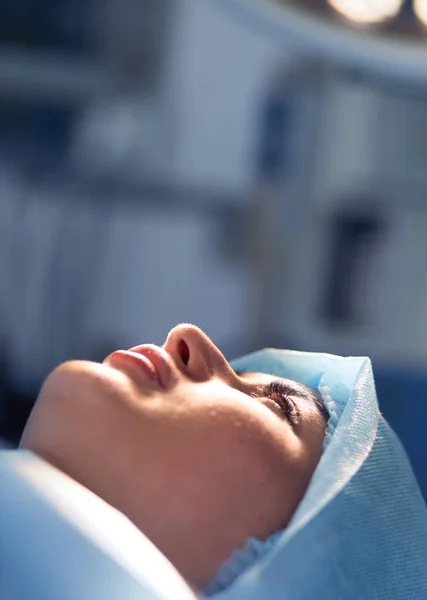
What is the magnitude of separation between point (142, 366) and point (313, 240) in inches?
60.4

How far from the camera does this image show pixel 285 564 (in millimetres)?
501

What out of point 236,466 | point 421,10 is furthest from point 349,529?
point 421,10

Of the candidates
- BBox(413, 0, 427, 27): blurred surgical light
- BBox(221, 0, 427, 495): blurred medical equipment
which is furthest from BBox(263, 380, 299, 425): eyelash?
BBox(221, 0, 427, 495): blurred medical equipment

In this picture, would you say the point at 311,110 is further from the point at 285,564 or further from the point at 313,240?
the point at 285,564

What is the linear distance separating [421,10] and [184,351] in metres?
1.04

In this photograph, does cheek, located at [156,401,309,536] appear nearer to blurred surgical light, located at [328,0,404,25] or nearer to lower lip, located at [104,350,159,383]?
lower lip, located at [104,350,159,383]

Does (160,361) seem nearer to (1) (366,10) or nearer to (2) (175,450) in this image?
(2) (175,450)

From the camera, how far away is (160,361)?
22.8 inches

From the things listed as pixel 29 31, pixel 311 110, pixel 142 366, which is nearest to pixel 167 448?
pixel 142 366

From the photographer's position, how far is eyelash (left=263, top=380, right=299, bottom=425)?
0.61 m

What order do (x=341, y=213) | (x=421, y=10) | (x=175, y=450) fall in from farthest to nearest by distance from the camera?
(x=341, y=213) → (x=421, y=10) → (x=175, y=450)

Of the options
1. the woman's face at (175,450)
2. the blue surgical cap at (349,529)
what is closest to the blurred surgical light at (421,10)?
the blue surgical cap at (349,529)

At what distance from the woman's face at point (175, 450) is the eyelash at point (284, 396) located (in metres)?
0.02

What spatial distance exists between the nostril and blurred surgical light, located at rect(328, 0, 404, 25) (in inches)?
40.5
